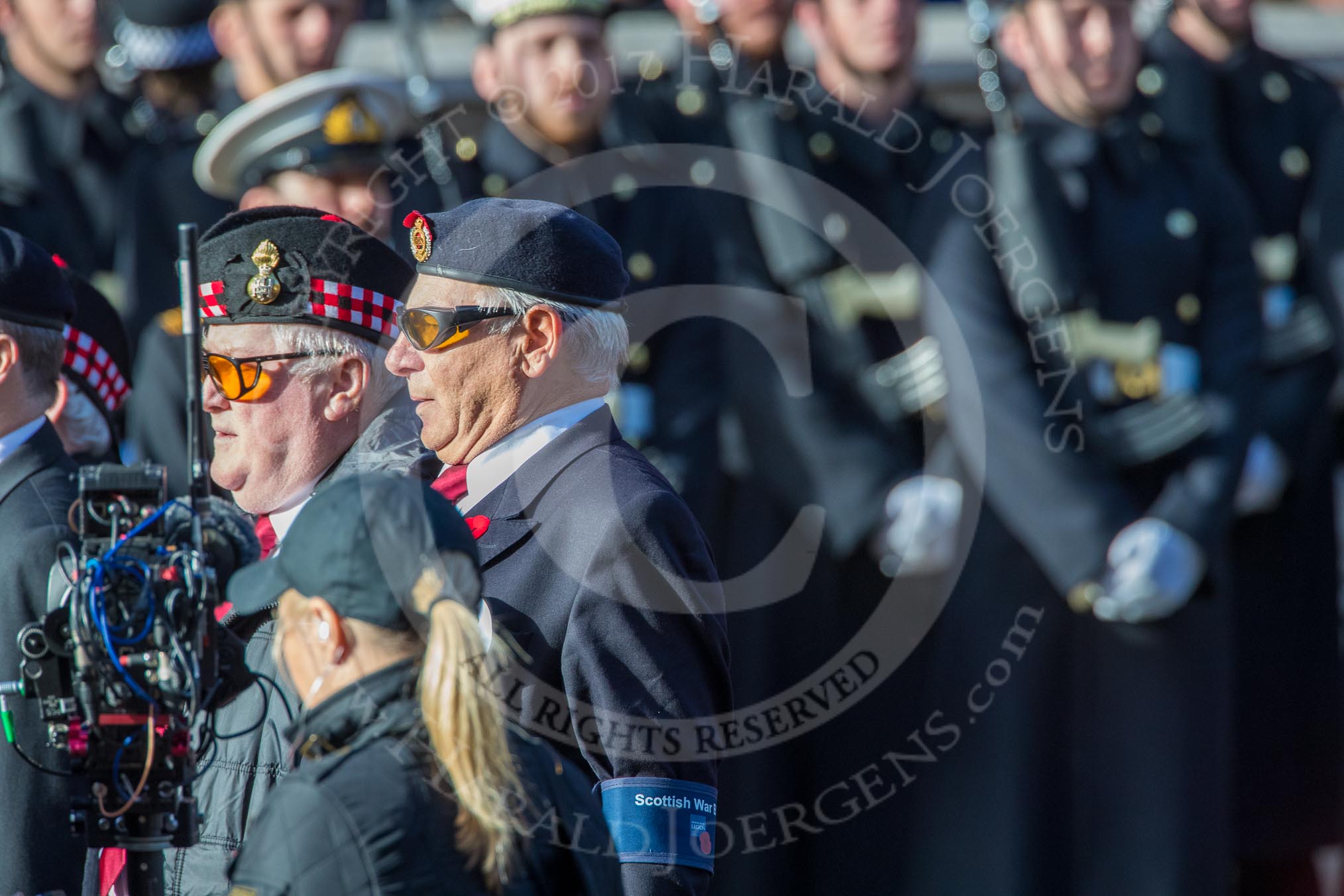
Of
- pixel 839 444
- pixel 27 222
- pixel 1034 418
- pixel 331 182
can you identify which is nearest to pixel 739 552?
pixel 839 444

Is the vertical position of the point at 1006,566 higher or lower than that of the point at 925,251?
lower

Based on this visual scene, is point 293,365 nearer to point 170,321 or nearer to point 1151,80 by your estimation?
point 170,321

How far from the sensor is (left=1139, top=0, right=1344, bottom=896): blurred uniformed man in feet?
17.6

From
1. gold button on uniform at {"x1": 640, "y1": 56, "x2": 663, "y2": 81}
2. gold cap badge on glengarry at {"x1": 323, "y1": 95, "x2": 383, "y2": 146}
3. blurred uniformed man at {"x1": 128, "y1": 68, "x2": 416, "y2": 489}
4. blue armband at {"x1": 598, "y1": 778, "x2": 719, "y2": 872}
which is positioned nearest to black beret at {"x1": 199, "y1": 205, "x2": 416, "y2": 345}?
blue armband at {"x1": 598, "y1": 778, "x2": 719, "y2": 872}

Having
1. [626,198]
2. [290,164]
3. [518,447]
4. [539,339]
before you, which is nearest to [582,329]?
[539,339]

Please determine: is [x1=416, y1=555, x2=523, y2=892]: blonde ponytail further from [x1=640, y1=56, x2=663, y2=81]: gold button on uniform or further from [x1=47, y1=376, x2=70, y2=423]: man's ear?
[x1=640, y1=56, x2=663, y2=81]: gold button on uniform

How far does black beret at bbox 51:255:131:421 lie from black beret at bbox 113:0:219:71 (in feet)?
5.04

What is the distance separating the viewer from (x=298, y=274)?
3328mm

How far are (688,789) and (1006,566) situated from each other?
2247mm

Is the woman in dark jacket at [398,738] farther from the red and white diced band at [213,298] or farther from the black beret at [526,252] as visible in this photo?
the red and white diced band at [213,298]

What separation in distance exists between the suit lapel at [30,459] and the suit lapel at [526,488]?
75 centimetres

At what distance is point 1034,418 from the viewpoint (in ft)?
16.0

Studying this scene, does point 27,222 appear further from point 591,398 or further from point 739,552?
point 591,398

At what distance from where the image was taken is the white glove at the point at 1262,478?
5.31 metres
